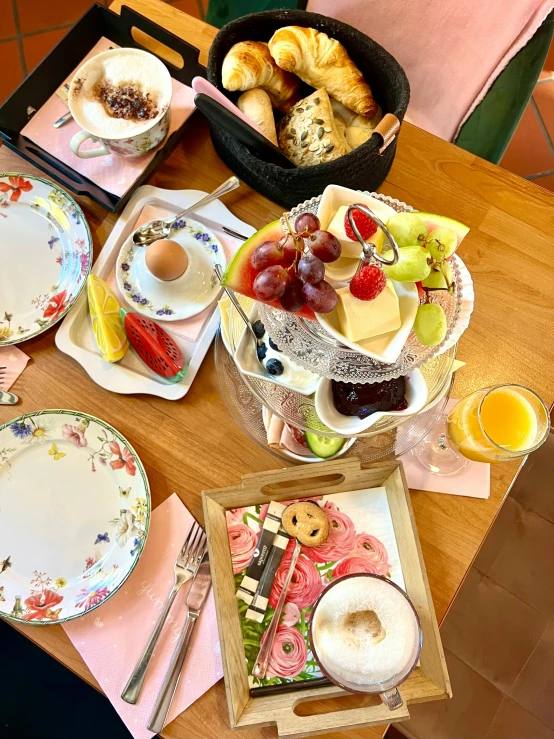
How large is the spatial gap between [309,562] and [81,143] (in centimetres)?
72

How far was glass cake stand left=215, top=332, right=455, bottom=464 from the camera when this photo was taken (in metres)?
0.80

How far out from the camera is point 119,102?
0.86 metres

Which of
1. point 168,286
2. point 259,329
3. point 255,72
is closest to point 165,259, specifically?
point 168,286

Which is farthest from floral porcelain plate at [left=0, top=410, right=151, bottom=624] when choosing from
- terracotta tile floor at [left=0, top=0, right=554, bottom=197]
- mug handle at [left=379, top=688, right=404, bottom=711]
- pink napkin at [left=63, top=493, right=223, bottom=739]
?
terracotta tile floor at [left=0, top=0, right=554, bottom=197]

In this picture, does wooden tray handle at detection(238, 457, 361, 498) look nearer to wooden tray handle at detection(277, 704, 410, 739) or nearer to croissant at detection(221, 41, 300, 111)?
wooden tray handle at detection(277, 704, 410, 739)

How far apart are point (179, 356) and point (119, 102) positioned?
406 millimetres

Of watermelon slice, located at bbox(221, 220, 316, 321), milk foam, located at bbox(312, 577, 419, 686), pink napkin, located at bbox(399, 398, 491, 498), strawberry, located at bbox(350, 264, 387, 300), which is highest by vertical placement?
strawberry, located at bbox(350, 264, 387, 300)

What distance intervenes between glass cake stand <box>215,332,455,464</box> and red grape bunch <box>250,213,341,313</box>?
9.7 inches

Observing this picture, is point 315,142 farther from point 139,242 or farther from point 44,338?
point 44,338

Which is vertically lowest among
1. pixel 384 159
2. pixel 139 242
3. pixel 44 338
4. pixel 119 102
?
pixel 44 338

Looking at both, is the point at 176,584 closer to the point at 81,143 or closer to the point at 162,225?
the point at 162,225

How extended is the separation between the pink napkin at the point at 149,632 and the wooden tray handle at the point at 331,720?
0.11 m

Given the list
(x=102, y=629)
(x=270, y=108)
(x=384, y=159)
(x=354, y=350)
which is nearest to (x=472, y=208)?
(x=384, y=159)

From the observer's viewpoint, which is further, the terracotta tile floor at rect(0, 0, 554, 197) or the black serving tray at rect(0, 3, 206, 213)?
the terracotta tile floor at rect(0, 0, 554, 197)
